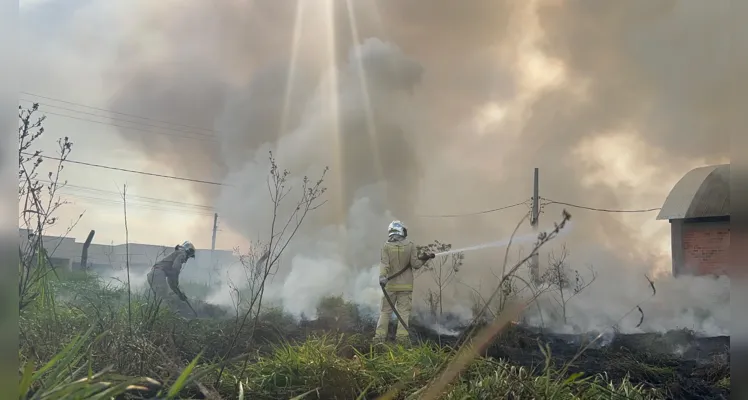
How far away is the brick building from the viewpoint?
2.79 m

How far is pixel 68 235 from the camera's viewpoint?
339cm

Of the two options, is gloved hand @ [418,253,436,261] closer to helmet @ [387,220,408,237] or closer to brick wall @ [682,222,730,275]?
helmet @ [387,220,408,237]

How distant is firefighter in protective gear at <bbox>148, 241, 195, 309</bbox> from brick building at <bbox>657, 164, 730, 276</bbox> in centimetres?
307

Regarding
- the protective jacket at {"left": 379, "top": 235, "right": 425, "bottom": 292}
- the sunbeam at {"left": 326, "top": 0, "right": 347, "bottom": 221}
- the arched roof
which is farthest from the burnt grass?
the sunbeam at {"left": 326, "top": 0, "right": 347, "bottom": 221}

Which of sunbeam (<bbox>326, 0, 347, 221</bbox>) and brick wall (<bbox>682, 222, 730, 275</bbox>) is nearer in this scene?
brick wall (<bbox>682, 222, 730, 275</bbox>)

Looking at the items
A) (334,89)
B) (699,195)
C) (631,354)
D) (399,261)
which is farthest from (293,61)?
(631,354)

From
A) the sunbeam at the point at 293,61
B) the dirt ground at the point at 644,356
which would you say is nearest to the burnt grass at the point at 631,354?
the dirt ground at the point at 644,356

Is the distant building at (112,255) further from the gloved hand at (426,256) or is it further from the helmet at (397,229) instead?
the gloved hand at (426,256)

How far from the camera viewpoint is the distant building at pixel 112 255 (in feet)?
11.1

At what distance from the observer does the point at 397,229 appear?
3881 mm

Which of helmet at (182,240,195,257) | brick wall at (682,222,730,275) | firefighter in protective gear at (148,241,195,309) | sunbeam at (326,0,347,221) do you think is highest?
sunbeam at (326,0,347,221)

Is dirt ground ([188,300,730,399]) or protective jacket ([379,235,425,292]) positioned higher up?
protective jacket ([379,235,425,292])

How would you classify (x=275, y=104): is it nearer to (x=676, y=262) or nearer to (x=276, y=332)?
(x=276, y=332)

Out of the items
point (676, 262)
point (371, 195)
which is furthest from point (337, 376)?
point (676, 262)
